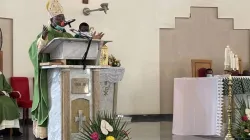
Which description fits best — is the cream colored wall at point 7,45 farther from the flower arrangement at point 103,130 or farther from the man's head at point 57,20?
the flower arrangement at point 103,130

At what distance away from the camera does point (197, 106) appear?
5434 millimetres

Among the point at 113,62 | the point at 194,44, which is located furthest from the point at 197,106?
the point at 194,44

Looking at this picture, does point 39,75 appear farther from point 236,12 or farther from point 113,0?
point 236,12

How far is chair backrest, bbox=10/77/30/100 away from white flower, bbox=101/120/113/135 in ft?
12.2

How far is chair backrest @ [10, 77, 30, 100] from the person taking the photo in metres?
6.68

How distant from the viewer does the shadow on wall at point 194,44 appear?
316 inches

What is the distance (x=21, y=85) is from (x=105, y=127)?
3.87 metres

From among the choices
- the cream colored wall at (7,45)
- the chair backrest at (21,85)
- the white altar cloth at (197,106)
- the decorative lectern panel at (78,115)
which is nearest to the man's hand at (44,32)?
the decorative lectern panel at (78,115)

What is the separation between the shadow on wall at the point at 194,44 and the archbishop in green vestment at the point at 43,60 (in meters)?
4.40

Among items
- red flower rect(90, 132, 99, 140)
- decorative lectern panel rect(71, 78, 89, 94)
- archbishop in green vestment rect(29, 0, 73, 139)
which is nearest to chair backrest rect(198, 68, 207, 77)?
archbishop in green vestment rect(29, 0, 73, 139)

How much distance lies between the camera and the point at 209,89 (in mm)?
5375

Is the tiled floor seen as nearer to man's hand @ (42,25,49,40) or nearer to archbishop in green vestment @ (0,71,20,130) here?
archbishop in green vestment @ (0,71,20,130)

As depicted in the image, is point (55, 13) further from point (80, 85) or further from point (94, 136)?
point (94, 136)

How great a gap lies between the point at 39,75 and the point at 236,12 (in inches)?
218
